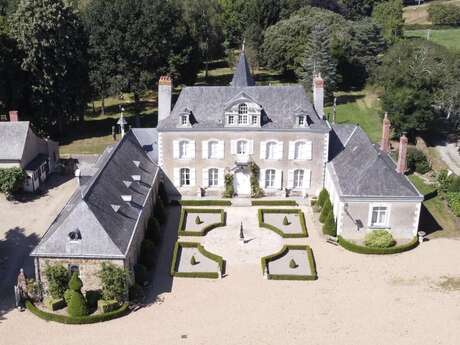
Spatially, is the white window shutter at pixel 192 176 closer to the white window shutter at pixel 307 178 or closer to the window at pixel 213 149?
the window at pixel 213 149

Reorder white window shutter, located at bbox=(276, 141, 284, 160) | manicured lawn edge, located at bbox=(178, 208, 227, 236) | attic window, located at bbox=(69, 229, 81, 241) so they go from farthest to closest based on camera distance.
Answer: white window shutter, located at bbox=(276, 141, 284, 160) < manicured lawn edge, located at bbox=(178, 208, 227, 236) < attic window, located at bbox=(69, 229, 81, 241)

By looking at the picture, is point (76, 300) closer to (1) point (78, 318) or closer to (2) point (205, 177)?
(1) point (78, 318)

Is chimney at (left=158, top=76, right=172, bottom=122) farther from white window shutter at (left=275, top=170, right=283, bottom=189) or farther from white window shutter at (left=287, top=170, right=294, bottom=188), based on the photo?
white window shutter at (left=287, top=170, right=294, bottom=188)

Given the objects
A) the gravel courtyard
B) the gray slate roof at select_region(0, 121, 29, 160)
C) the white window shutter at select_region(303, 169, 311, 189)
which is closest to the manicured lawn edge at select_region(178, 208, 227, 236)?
the gravel courtyard

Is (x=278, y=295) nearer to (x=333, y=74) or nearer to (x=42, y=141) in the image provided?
(x=42, y=141)

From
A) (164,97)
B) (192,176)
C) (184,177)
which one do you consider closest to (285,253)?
(192,176)

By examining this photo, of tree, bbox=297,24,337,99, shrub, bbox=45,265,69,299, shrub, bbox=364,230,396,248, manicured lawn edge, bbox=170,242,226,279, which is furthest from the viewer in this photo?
tree, bbox=297,24,337,99
